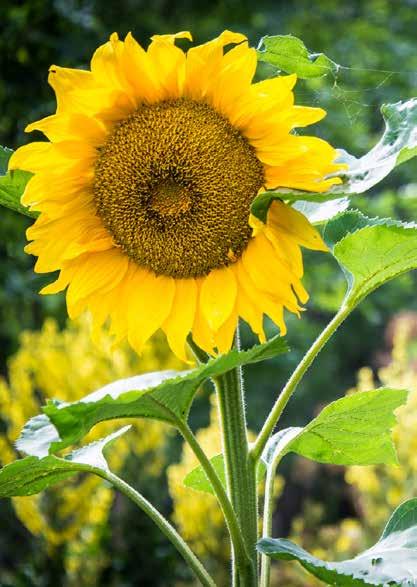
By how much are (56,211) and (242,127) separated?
150 mm

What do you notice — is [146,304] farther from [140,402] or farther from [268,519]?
[268,519]

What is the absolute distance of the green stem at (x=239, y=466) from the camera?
0.69m

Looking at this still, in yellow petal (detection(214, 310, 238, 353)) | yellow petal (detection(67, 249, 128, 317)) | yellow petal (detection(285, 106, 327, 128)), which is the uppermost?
yellow petal (detection(285, 106, 327, 128))

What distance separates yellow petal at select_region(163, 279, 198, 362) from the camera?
690 millimetres

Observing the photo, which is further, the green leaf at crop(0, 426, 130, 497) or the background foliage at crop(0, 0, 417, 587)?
the background foliage at crop(0, 0, 417, 587)

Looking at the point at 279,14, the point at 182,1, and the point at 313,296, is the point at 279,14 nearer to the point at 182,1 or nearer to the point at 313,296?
the point at 182,1

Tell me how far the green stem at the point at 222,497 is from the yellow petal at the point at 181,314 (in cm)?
7

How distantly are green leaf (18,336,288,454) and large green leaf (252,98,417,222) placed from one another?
0.31ft

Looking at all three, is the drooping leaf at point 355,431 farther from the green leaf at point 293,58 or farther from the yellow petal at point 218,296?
the green leaf at point 293,58

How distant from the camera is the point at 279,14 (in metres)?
4.57

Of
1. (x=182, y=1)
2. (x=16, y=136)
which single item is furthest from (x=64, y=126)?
(x=182, y=1)

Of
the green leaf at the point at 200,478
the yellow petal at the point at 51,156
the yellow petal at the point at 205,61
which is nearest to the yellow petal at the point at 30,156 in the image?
the yellow petal at the point at 51,156

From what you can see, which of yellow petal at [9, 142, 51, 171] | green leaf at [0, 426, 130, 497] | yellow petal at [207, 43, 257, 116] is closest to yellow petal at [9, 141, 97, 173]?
yellow petal at [9, 142, 51, 171]

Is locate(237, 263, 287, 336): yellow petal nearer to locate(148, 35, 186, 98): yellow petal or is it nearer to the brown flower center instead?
the brown flower center
